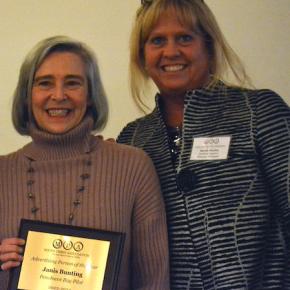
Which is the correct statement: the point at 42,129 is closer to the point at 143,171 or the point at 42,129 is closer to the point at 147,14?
the point at 143,171

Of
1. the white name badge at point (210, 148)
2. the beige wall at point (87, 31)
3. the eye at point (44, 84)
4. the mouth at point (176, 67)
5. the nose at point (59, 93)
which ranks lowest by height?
the white name badge at point (210, 148)

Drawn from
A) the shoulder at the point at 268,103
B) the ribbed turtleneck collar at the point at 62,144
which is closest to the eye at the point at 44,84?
the ribbed turtleneck collar at the point at 62,144

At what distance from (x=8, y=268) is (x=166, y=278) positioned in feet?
1.21

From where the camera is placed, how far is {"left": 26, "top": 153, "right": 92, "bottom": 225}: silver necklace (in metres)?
1.23

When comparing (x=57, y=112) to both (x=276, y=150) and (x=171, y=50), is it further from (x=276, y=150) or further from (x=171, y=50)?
(x=276, y=150)

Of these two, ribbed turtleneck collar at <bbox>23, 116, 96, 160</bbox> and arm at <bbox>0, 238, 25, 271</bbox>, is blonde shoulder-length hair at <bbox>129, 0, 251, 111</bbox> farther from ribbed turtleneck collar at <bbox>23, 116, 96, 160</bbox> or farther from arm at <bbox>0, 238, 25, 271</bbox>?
arm at <bbox>0, 238, 25, 271</bbox>

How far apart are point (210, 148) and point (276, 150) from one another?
0.17 meters

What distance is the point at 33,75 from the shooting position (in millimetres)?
1310

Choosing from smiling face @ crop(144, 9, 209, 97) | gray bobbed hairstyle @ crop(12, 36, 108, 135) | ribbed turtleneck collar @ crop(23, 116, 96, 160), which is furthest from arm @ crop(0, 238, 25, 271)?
smiling face @ crop(144, 9, 209, 97)

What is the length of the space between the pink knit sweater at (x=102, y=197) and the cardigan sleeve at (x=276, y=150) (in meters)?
0.28

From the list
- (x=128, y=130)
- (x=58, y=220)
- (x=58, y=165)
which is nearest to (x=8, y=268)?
(x=58, y=220)

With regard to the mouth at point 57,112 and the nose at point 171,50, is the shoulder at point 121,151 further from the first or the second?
the nose at point 171,50

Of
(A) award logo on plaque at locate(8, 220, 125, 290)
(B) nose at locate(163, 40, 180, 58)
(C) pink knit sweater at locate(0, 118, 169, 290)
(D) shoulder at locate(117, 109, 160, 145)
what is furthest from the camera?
(D) shoulder at locate(117, 109, 160, 145)

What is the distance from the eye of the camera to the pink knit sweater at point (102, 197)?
123 centimetres
